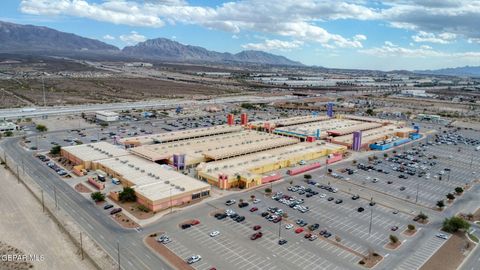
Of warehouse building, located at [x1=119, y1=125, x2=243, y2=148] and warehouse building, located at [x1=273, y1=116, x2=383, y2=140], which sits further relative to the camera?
warehouse building, located at [x1=273, y1=116, x2=383, y2=140]

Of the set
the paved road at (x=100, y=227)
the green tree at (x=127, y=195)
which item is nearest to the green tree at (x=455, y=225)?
the paved road at (x=100, y=227)

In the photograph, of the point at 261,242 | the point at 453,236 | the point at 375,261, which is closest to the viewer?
the point at 375,261

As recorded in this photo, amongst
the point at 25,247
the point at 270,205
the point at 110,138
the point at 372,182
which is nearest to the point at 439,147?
the point at 372,182

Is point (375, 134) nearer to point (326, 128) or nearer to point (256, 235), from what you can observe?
point (326, 128)

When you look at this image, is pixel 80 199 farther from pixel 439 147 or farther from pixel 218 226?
pixel 439 147

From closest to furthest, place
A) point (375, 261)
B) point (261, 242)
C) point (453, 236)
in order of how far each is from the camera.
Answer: point (375, 261) → point (261, 242) → point (453, 236)

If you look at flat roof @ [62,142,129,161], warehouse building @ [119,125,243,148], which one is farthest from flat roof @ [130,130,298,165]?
flat roof @ [62,142,129,161]

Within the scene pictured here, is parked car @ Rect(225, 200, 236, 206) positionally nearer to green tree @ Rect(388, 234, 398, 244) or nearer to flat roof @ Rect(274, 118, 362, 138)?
green tree @ Rect(388, 234, 398, 244)

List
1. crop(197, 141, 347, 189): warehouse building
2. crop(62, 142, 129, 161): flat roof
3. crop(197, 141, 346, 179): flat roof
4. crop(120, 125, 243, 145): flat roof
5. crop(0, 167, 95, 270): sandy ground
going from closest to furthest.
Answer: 1. crop(0, 167, 95, 270): sandy ground
2. crop(197, 141, 347, 189): warehouse building
3. crop(197, 141, 346, 179): flat roof
4. crop(62, 142, 129, 161): flat roof
5. crop(120, 125, 243, 145): flat roof
